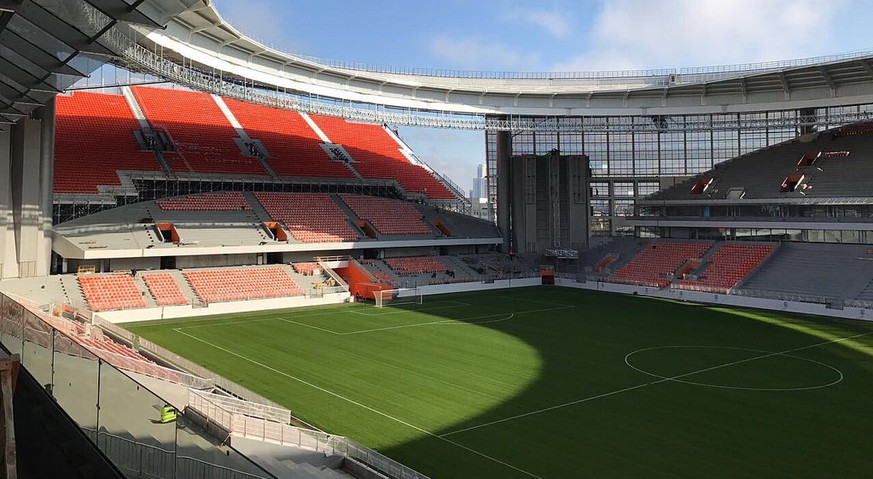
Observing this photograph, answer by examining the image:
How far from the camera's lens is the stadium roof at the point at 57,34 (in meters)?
11.1

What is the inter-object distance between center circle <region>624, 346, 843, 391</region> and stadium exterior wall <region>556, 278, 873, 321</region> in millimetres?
12396

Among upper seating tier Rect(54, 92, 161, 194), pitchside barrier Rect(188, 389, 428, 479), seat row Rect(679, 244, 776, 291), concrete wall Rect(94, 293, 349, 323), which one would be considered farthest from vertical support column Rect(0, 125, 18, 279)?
seat row Rect(679, 244, 776, 291)

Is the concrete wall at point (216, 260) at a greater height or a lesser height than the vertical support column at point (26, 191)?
lesser

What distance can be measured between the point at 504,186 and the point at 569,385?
37.3 m

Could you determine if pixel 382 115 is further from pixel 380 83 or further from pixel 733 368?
pixel 733 368

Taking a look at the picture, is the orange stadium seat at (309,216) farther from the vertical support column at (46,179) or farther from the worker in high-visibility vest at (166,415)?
the worker in high-visibility vest at (166,415)

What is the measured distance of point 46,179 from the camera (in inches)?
1276

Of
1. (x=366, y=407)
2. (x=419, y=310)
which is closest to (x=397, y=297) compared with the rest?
(x=419, y=310)

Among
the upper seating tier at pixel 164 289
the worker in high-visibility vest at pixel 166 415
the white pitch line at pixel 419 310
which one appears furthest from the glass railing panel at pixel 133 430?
the upper seating tier at pixel 164 289

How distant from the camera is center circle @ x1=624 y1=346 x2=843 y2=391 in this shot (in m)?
20.3

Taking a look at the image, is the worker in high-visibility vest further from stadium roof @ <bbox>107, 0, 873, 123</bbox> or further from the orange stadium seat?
the orange stadium seat

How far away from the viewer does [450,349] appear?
2561cm

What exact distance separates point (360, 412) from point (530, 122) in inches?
1404

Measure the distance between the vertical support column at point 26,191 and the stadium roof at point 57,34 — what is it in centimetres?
1626
